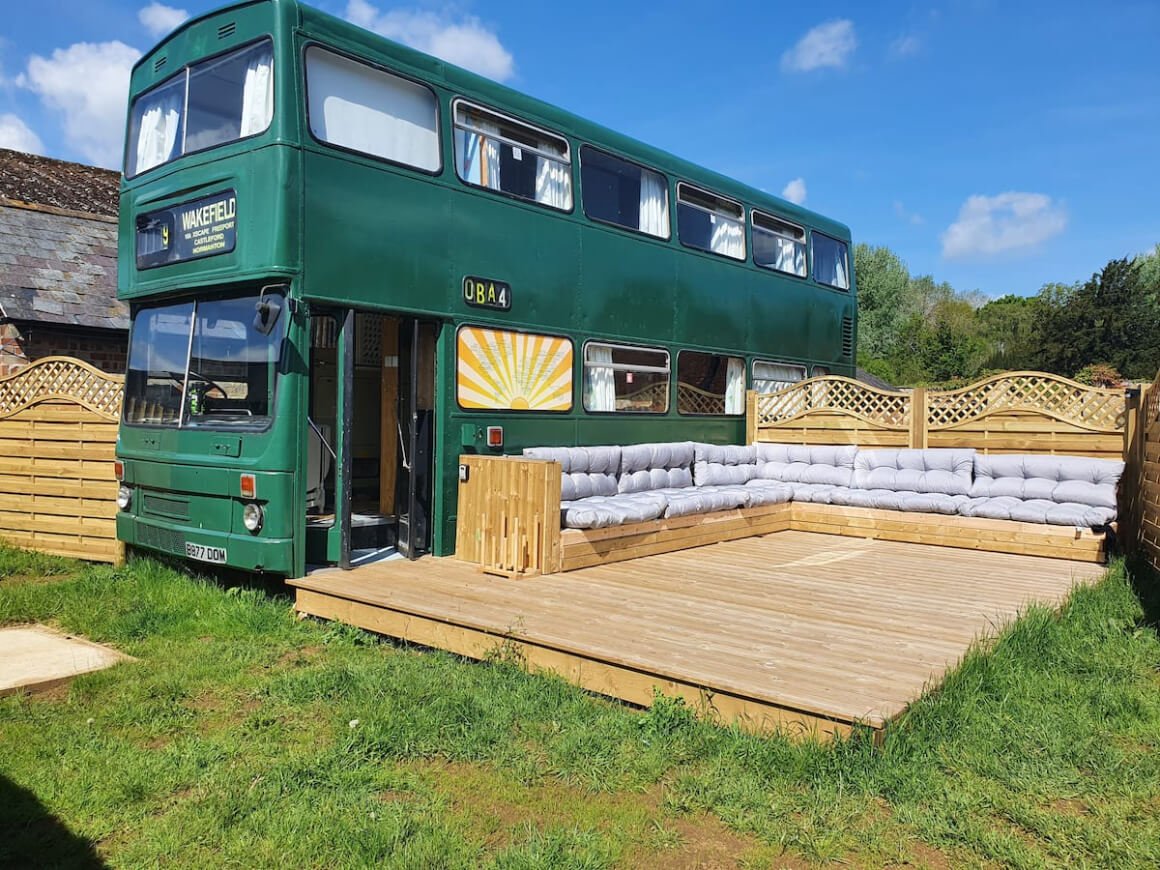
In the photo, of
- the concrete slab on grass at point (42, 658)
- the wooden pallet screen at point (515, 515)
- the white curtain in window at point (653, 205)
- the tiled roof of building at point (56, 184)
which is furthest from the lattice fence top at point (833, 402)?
the tiled roof of building at point (56, 184)

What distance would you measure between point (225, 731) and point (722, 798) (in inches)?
92.7

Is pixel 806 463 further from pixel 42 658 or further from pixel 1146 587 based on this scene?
pixel 42 658

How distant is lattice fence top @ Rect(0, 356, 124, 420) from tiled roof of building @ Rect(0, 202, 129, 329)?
2217mm

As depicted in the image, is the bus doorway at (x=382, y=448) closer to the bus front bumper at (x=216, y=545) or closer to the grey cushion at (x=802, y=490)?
the bus front bumper at (x=216, y=545)

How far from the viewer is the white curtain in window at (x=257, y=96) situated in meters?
5.88

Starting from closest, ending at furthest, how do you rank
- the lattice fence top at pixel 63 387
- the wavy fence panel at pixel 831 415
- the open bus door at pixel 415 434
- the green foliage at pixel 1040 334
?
the open bus door at pixel 415 434 < the lattice fence top at pixel 63 387 < the wavy fence panel at pixel 831 415 < the green foliage at pixel 1040 334

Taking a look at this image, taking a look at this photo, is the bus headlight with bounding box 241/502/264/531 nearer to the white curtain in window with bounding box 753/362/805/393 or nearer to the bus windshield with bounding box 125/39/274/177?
the bus windshield with bounding box 125/39/274/177

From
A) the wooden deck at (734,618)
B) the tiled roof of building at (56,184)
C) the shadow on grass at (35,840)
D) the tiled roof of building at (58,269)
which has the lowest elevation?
the shadow on grass at (35,840)

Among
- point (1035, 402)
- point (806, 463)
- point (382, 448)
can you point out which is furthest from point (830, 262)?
point (382, 448)

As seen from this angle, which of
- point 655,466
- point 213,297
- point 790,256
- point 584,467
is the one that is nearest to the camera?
point 213,297

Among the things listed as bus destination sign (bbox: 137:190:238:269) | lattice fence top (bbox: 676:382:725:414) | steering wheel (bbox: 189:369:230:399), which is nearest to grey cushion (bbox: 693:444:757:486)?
lattice fence top (bbox: 676:382:725:414)

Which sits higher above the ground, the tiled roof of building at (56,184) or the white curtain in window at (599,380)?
the tiled roof of building at (56,184)

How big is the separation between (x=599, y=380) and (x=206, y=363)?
3.77m

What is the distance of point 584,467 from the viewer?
8125mm
